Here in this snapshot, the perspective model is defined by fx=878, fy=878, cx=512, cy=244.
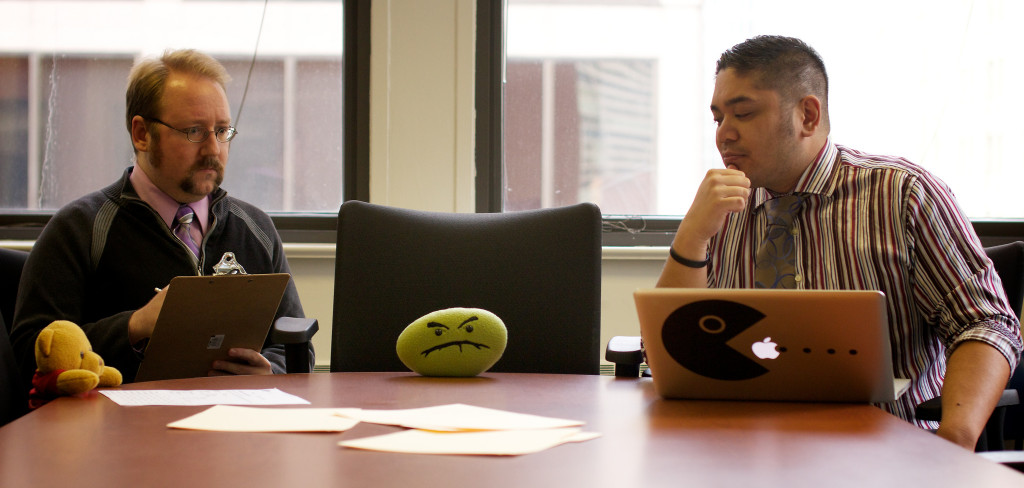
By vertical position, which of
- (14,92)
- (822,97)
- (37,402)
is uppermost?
(14,92)

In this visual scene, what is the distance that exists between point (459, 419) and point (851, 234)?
3.02ft

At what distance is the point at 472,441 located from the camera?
86 cm

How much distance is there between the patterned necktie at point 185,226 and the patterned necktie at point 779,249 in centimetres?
124

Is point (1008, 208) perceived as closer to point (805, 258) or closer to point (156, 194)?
point (805, 258)

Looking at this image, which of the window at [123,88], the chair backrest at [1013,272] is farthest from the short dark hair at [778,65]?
the window at [123,88]

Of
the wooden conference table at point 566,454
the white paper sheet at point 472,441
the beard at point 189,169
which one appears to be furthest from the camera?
the beard at point 189,169

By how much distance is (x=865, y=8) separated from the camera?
2865mm

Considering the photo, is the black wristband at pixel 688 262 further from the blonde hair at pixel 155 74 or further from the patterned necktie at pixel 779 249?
the blonde hair at pixel 155 74

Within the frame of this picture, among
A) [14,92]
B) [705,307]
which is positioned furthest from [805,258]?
[14,92]

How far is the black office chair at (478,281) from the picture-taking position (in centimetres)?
182

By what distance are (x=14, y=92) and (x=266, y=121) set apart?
0.83 meters

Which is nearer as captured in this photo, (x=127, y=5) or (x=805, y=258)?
(x=805, y=258)

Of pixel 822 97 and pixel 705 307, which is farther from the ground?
pixel 822 97

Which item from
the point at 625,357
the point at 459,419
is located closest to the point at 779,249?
the point at 625,357
